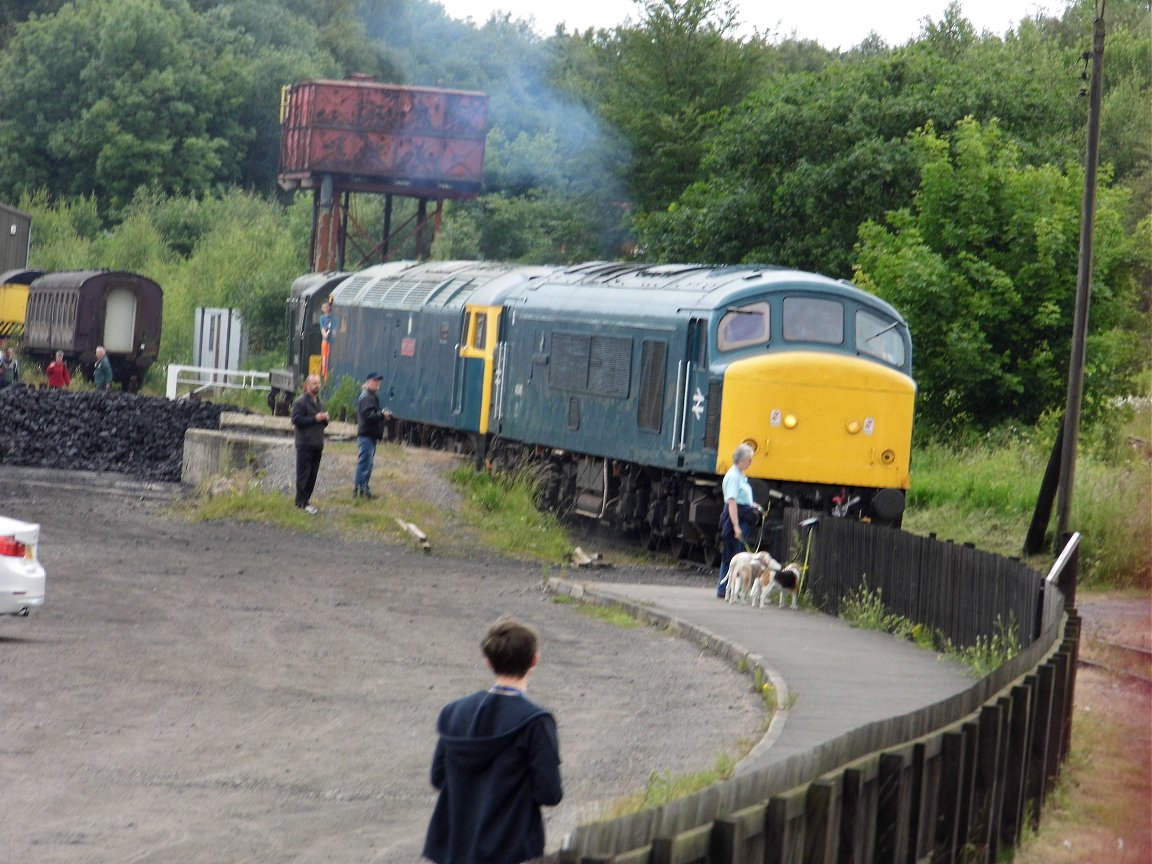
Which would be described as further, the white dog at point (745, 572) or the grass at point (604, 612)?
the white dog at point (745, 572)

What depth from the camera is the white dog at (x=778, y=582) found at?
60.8ft

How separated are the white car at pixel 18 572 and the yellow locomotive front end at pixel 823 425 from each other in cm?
917

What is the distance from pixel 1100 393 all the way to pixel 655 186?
88.0 feet

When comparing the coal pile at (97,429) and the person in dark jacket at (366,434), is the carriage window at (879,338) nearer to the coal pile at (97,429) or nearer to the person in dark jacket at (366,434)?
the person in dark jacket at (366,434)

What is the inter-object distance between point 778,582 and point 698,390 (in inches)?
155

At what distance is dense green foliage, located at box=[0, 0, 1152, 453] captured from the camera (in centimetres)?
3100

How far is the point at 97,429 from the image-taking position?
111 feet

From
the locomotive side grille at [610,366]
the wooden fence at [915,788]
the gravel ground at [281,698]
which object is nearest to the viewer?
the wooden fence at [915,788]

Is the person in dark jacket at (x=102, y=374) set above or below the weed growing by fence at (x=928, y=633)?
above

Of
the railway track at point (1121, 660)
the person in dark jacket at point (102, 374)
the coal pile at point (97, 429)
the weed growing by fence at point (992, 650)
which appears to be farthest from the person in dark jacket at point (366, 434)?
the person in dark jacket at point (102, 374)

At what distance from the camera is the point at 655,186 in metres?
55.7

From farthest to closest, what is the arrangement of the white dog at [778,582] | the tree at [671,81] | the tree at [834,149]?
the tree at [671,81]
the tree at [834,149]
the white dog at [778,582]

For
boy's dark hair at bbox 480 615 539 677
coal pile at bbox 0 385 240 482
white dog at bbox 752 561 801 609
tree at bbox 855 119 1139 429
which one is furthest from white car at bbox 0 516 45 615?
tree at bbox 855 119 1139 429

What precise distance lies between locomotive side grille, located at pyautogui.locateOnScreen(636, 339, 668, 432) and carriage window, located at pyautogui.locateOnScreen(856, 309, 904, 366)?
2.30 meters
